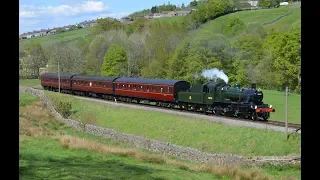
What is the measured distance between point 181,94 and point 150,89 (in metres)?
1.92

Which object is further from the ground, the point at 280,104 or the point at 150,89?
the point at 150,89

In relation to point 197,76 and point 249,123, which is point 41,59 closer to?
point 197,76

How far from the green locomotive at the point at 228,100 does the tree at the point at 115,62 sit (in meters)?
8.22

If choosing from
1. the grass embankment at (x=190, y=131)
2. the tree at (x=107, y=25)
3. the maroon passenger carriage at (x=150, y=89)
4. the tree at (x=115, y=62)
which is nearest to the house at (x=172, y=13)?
the tree at (x=107, y=25)

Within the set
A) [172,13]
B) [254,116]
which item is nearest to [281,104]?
[254,116]

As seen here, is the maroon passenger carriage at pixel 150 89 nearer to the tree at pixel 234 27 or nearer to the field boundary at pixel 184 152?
the field boundary at pixel 184 152

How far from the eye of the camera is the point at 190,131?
46.8ft

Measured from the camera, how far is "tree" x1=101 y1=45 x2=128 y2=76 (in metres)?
24.6

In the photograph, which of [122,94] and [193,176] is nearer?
[193,176]

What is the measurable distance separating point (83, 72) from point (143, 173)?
19472 mm

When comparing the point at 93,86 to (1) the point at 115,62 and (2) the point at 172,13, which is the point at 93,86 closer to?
(1) the point at 115,62

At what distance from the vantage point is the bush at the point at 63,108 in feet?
60.6
